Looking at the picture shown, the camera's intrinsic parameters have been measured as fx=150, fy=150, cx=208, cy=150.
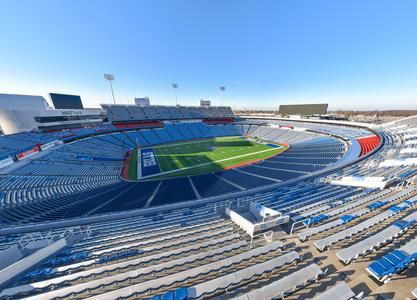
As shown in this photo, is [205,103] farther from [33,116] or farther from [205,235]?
[205,235]

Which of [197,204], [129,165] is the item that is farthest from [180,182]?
[129,165]

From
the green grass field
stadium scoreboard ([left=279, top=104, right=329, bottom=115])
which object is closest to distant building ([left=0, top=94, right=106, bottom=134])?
the green grass field

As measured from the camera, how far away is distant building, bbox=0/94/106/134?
32.1 meters

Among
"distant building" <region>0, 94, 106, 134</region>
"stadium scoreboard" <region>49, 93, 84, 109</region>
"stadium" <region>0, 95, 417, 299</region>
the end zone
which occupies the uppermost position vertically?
"stadium scoreboard" <region>49, 93, 84, 109</region>

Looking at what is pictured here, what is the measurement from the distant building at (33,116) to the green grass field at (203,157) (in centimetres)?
2399

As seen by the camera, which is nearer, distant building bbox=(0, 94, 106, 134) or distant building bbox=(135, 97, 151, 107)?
distant building bbox=(0, 94, 106, 134)

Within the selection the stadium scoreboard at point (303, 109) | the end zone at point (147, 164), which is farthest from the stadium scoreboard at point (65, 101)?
the stadium scoreboard at point (303, 109)

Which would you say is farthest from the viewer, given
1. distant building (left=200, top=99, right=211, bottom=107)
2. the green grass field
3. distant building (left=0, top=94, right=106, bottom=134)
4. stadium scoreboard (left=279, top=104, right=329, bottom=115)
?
distant building (left=200, top=99, right=211, bottom=107)

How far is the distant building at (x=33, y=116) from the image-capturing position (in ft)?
105

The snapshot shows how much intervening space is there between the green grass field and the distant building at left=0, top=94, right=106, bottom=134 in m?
24.0

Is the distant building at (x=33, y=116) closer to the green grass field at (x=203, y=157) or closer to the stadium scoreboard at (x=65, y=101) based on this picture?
the stadium scoreboard at (x=65, y=101)

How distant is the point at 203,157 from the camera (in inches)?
1314

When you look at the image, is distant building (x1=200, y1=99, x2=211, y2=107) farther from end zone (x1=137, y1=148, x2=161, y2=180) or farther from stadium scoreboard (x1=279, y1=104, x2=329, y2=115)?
end zone (x1=137, y1=148, x2=161, y2=180)

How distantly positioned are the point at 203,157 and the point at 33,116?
3883 centimetres
